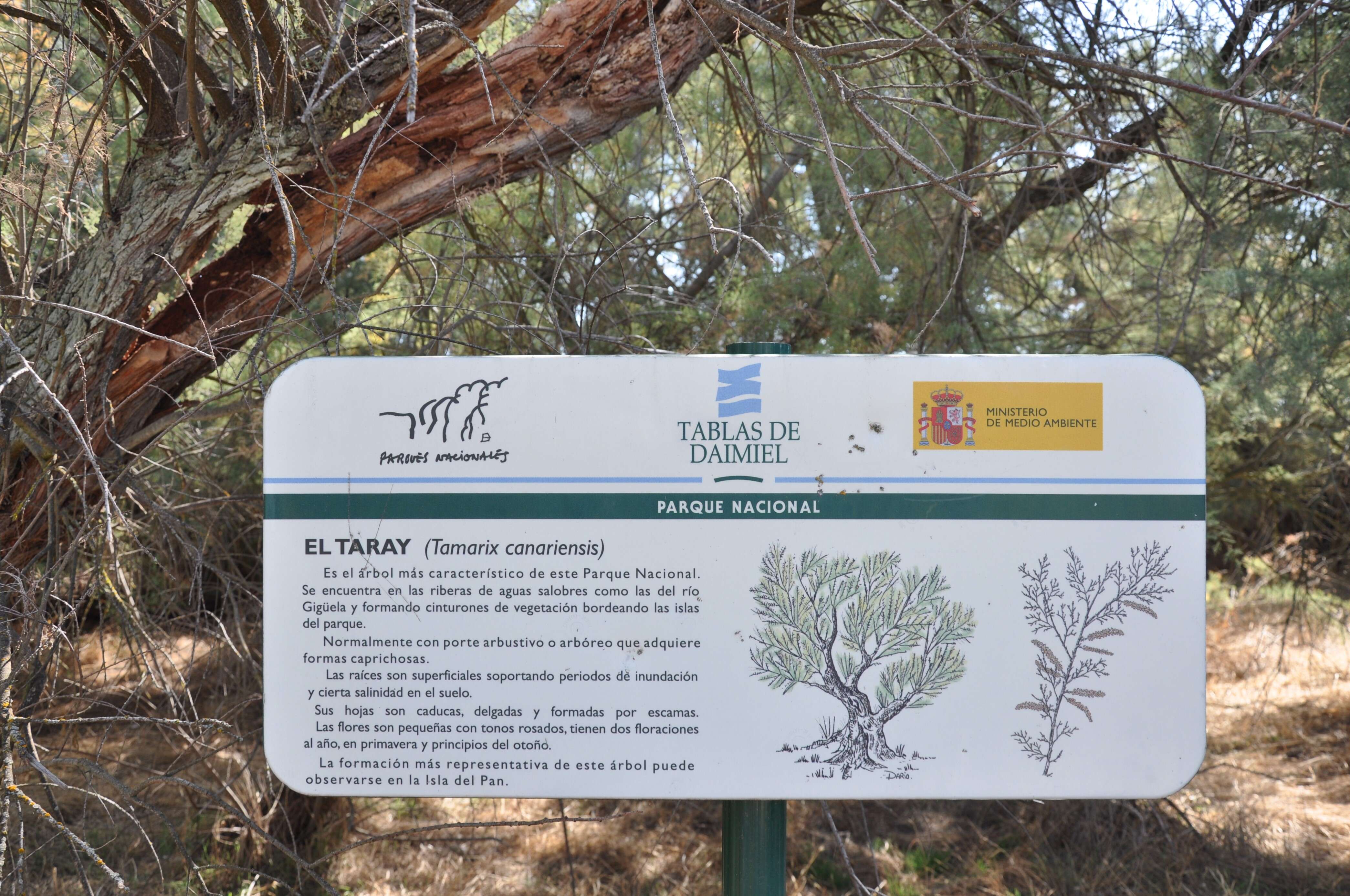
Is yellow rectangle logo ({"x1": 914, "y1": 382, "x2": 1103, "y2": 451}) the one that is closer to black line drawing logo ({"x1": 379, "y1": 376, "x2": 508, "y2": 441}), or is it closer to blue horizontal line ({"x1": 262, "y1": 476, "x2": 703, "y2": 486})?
blue horizontal line ({"x1": 262, "y1": 476, "x2": 703, "y2": 486})

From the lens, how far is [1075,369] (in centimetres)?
158

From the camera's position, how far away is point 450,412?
158 cm

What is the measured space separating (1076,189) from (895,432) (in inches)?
78.0

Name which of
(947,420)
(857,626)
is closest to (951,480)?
(947,420)

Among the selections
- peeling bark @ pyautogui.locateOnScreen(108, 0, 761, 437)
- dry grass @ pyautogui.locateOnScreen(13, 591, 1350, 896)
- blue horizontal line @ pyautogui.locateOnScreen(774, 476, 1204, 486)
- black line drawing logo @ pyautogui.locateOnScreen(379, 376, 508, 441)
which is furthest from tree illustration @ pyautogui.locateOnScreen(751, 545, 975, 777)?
dry grass @ pyautogui.locateOnScreen(13, 591, 1350, 896)

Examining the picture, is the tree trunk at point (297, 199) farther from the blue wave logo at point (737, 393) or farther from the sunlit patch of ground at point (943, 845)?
the sunlit patch of ground at point (943, 845)

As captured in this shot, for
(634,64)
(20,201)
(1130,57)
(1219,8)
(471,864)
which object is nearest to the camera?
(20,201)

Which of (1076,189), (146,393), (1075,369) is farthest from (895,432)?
(1076,189)

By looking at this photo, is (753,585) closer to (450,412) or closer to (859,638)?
(859,638)

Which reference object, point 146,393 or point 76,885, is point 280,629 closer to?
point 146,393

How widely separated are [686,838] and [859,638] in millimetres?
2357

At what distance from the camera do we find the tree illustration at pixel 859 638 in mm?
1563

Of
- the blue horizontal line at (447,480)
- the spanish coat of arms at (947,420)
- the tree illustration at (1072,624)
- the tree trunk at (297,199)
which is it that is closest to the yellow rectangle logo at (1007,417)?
the spanish coat of arms at (947,420)

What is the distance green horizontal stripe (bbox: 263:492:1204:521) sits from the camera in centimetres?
156
